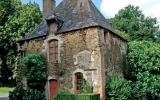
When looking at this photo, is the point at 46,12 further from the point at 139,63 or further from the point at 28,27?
the point at 28,27

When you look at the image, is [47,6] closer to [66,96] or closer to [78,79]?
[78,79]

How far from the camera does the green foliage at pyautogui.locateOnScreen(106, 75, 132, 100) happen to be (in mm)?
22125

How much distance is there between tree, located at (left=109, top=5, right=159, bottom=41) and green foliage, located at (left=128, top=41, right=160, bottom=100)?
2057 centimetres

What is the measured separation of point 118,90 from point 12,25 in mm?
24004

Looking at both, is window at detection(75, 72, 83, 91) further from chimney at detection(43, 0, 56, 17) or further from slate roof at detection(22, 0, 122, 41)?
chimney at detection(43, 0, 56, 17)

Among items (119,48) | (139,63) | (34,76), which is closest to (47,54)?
(34,76)

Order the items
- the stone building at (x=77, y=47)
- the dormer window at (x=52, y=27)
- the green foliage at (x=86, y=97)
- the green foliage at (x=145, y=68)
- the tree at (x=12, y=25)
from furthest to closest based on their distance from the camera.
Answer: the tree at (x=12, y=25) → the green foliage at (x=145, y=68) → the dormer window at (x=52, y=27) → the stone building at (x=77, y=47) → the green foliage at (x=86, y=97)

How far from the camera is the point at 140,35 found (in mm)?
50250

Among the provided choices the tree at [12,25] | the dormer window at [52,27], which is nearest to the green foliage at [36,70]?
the dormer window at [52,27]

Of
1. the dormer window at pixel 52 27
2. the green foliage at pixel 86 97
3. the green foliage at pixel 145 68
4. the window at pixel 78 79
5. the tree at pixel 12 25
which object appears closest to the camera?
the green foliage at pixel 86 97

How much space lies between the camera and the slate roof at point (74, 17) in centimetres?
2405

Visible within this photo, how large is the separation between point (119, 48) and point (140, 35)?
24298 millimetres

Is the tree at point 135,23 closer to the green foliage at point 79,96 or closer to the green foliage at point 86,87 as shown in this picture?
the green foliage at point 86,87

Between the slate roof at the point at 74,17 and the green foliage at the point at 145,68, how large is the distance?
4.00 m
